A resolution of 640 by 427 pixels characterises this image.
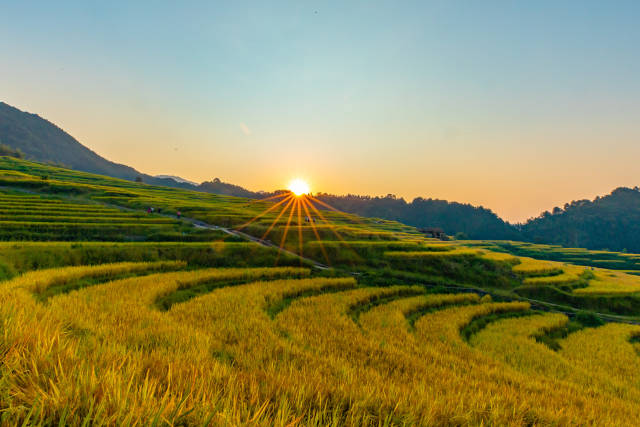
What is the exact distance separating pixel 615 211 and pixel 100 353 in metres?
215

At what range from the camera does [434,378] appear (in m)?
6.22

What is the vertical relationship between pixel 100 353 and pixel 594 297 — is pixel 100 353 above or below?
above

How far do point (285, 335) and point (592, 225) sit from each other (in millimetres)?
194185

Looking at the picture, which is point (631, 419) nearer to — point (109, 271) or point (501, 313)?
point (501, 313)

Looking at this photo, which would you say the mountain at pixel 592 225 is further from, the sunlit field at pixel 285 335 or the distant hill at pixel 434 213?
the sunlit field at pixel 285 335

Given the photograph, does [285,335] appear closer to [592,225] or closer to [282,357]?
[282,357]

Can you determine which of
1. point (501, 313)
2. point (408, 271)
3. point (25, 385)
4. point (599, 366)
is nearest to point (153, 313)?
point (25, 385)

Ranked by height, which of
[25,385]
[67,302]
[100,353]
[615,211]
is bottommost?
[67,302]

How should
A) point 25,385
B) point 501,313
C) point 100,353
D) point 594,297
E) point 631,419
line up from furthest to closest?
1. point 594,297
2. point 501,313
3. point 631,419
4. point 100,353
5. point 25,385

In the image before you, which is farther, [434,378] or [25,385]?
[434,378]

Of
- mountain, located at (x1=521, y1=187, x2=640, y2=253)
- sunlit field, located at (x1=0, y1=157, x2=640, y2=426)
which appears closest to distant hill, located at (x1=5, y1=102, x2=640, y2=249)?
mountain, located at (x1=521, y1=187, x2=640, y2=253)

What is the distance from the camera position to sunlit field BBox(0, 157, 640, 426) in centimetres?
249

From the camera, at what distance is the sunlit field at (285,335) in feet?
8.17

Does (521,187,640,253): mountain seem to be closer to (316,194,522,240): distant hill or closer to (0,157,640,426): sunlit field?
(316,194,522,240): distant hill
